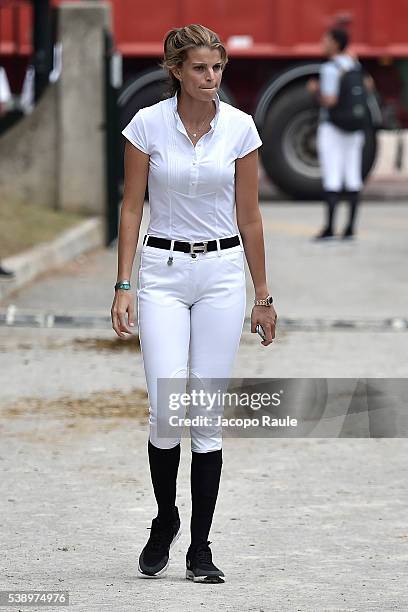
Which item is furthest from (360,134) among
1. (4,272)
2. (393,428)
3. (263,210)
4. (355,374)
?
(393,428)

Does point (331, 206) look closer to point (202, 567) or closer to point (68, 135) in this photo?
point (68, 135)

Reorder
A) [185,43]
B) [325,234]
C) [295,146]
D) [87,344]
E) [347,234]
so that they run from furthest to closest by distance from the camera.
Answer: [295,146], [347,234], [325,234], [87,344], [185,43]

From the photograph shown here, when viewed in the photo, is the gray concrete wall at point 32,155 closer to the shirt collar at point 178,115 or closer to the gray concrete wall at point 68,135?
the gray concrete wall at point 68,135

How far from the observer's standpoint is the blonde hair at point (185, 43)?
5402 millimetres

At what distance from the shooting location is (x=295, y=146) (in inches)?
777

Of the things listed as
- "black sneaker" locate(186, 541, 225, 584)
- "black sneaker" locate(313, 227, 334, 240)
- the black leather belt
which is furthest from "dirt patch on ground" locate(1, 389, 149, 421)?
"black sneaker" locate(313, 227, 334, 240)

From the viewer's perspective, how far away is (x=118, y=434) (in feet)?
26.1

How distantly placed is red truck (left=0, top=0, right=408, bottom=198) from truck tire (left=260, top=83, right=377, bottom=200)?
0.01 meters

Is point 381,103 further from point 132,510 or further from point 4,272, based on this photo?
point 132,510

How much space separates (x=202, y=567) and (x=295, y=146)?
14422 millimetres

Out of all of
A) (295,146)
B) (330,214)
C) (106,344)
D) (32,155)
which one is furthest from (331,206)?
(106,344)

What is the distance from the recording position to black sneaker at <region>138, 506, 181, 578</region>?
18.6 feet

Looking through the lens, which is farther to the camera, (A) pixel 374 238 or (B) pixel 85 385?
(A) pixel 374 238

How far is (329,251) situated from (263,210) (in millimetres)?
3884
